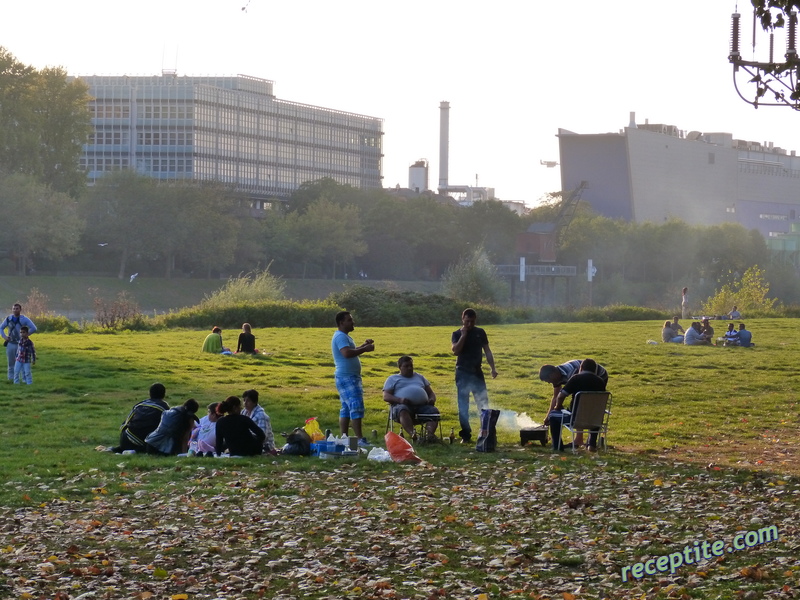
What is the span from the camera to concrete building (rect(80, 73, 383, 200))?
152625mm

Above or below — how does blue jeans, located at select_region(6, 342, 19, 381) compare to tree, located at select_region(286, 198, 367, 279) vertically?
below

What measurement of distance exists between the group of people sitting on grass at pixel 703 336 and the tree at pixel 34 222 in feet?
187

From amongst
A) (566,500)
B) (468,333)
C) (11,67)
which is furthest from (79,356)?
(11,67)

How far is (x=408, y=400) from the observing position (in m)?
18.8

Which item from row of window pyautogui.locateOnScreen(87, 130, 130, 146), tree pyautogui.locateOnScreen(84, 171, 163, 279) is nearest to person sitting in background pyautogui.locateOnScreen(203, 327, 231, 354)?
tree pyautogui.locateOnScreen(84, 171, 163, 279)

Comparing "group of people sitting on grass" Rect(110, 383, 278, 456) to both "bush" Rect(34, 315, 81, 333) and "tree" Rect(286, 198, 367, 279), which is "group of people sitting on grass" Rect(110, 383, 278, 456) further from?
"tree" Rect(286, 198, 367, 279)

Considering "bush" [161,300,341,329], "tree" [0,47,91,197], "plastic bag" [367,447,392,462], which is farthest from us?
"tree" [0,47,91,197]

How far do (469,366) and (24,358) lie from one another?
41.6 ft

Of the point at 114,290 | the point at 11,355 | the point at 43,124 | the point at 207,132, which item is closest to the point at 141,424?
the point at 11,355

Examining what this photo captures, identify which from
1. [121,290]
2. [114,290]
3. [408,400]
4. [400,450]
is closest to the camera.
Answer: [400,450]

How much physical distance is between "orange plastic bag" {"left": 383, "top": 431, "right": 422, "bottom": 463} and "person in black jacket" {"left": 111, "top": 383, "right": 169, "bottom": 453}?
364 cm

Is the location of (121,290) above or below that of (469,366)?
above

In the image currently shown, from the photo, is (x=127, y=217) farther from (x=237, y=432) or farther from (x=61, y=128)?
(x=237, y=432)

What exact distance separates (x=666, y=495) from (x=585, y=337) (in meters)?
35.3
